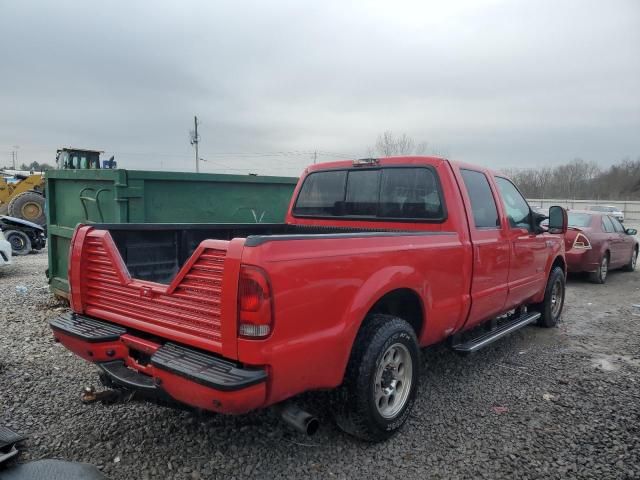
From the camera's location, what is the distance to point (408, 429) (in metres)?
3.45

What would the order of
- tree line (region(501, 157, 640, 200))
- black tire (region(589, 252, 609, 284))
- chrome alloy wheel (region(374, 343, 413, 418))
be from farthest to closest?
tree line (region(501, 157, 640, 200)), black tire (region(589, 252, 609, 284)), chrome alloy wheel (region(374, 343, 413, 418))

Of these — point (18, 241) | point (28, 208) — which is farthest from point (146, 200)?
point (28, 208)

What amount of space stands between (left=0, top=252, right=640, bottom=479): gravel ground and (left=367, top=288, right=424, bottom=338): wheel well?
28.7 inches

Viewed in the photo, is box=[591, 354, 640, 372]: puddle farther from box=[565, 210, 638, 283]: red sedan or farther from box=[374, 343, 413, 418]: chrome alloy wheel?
box=[565, 210, 638, 283]: red sedan

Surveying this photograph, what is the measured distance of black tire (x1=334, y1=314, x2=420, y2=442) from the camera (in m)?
2.97

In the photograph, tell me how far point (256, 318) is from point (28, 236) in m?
13.4

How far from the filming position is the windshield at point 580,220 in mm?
10080

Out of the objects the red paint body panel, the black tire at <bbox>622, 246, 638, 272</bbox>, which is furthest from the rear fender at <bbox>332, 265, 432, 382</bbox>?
the black tire at <bbox>622, 246, 638, 272</bbox>

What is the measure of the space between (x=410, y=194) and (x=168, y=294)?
2346mm

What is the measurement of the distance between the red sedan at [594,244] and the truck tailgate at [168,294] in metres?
9.06

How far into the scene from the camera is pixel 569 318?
692cm

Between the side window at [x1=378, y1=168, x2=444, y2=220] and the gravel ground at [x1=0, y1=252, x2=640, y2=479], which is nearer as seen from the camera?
the gravel ground at [x1=0, y1=252, x2=640, y2=479]

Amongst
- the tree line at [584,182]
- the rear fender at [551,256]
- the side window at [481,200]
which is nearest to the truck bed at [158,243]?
the side window at [481,200]

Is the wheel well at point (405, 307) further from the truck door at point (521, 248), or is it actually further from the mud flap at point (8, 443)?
the mud flap at point (8, 443)
